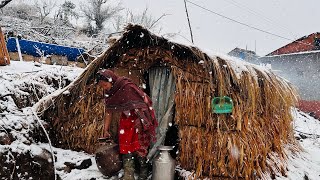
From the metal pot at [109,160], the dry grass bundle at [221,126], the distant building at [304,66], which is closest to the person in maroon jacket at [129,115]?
the metal pot at [109,160]

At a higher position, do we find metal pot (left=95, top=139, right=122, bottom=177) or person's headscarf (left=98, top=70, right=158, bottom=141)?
person's headscarf (left=98, top=70, right=158, bottom=141)

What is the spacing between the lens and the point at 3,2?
6.39m

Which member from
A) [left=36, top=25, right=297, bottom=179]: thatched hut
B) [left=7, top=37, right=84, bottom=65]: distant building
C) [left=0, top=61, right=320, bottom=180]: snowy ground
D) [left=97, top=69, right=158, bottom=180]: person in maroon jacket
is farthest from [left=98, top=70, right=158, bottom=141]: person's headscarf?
[left=7, top=37, right=84, bottom=65]: distant building

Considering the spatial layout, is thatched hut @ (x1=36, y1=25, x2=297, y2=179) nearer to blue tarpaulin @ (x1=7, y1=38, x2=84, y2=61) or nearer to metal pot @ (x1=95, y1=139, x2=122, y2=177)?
metal pot @ (x1=95, y1=139, x2=122, y2=177)

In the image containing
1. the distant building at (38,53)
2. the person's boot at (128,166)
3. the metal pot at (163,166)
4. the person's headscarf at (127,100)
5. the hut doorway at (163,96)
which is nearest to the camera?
the person's headscarf at (127,100)

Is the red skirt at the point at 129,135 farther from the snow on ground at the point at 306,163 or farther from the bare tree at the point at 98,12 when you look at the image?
the bare tree at the point at 98,12

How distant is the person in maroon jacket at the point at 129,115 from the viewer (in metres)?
4.80

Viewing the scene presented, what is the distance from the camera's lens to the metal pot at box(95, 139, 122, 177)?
5047mm

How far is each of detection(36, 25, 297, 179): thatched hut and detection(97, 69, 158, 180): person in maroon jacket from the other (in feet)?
3.74

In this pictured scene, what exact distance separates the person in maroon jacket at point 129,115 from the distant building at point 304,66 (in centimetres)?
1949

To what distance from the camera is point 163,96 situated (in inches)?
252

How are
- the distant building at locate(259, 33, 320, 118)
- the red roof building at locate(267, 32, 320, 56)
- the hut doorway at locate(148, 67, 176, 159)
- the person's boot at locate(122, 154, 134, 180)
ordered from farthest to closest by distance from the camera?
the red roof building at locate(267, 32, 320, 56), the distant building at locate(259, 33, 320, 118), the hut doorway at locate(148, 67, 176, 159), the person's boot at locate(122, 154, 134, 180)

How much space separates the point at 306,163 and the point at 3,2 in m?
8.79

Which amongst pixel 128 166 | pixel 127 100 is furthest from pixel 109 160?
pixel 127 100
